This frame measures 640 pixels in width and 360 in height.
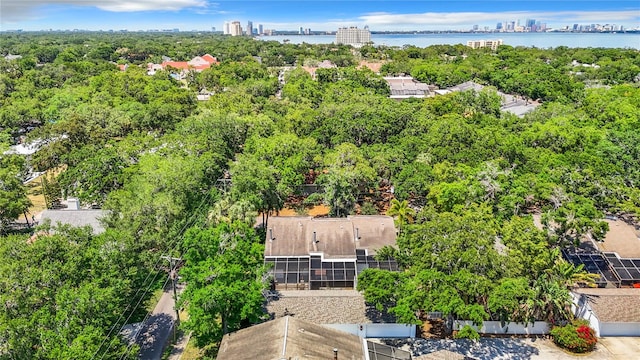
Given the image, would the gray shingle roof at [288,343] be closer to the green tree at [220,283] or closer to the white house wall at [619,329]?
the green tree at [220,283]

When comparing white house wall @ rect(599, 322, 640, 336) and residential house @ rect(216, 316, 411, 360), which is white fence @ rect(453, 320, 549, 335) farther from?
residential house @ rect(216, 316, 411, 360)

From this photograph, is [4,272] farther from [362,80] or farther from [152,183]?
[362,80]

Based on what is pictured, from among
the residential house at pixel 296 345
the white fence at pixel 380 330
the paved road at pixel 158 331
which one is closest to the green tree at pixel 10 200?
the paved road at pixel 158 331

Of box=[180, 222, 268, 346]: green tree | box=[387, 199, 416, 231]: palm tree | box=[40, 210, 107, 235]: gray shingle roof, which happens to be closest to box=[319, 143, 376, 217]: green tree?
box=[387, 199, 416, 231]: palm tree

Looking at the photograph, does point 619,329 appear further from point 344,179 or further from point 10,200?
point 10,200

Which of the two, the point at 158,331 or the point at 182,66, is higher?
the point at 182,66

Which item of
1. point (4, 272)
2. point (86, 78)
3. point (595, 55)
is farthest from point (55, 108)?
point (595, 55)

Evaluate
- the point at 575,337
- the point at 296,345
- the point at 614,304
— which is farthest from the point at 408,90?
the point at 296,345
